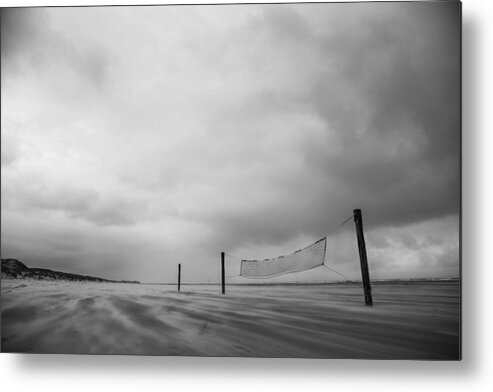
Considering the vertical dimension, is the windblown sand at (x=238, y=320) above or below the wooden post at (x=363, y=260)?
below

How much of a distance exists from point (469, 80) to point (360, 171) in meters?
1.00

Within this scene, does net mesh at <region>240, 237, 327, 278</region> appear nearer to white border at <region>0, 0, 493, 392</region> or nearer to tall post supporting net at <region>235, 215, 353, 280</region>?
tall post supporting net at <region>235, 215, 353, 280</region>

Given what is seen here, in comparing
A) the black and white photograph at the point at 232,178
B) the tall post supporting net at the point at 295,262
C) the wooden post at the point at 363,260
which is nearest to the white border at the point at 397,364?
the black and white photograph at the point at 232,178

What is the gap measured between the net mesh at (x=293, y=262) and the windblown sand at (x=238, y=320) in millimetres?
174

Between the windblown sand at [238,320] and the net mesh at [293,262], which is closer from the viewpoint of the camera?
the windblown sand at [238,320]

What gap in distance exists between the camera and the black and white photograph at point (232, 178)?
2.87 m

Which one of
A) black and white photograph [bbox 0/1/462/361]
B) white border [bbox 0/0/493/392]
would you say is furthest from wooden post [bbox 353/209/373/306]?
white border [bbox 0/0/493/392]

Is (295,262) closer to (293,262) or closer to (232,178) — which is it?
(293,262)

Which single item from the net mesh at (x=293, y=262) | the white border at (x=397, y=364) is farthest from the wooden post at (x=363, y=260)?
the white border at (x=397, y=364)

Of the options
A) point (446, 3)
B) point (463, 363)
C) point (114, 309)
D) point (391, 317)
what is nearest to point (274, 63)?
point (446, 3)

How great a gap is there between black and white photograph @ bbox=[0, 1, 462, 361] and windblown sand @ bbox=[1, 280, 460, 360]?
1 cm

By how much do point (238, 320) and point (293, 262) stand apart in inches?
22.4

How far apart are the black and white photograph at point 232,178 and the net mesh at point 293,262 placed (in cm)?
1

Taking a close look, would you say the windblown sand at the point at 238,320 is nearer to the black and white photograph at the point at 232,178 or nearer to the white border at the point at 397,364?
the black and white photograph at the point at 232,178
